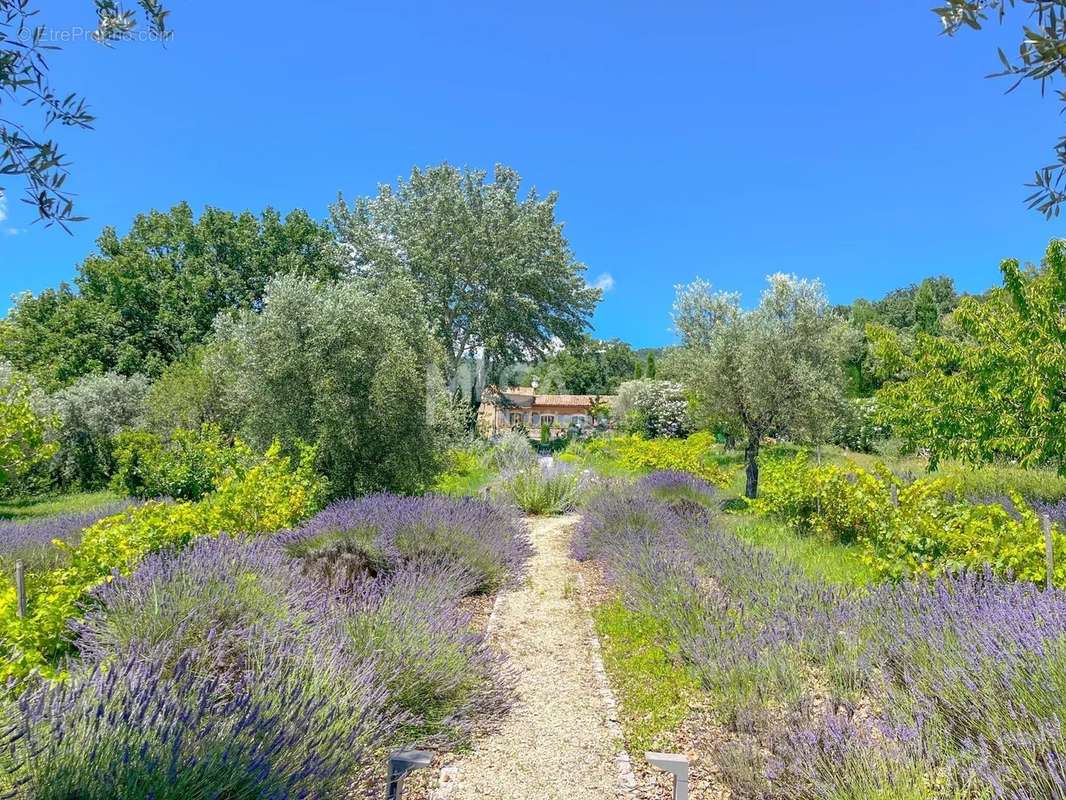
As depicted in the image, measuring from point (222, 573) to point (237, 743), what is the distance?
202cm

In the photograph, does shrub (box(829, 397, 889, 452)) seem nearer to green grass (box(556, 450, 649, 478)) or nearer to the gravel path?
green grass (box(556, 450, 649, 478))

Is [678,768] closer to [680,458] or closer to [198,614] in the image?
[198,614]

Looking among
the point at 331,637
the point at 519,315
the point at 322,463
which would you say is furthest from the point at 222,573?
the point at 519,315

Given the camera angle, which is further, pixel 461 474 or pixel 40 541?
pixel 461 474

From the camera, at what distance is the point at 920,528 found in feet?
16.9

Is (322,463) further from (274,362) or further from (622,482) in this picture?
(622,482)

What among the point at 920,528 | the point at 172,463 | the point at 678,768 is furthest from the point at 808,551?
the point at 172,463

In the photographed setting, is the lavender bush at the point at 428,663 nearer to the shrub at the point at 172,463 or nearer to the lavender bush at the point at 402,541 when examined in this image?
the lavender bush at the point at 402,541

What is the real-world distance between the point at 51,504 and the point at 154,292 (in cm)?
1253

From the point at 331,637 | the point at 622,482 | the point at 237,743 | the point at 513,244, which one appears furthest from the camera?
the point at 513,244

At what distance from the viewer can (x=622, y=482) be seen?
41.0 feet

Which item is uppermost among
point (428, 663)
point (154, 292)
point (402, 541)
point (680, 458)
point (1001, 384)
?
point (154, 292)

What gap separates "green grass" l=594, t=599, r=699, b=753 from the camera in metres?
3.46

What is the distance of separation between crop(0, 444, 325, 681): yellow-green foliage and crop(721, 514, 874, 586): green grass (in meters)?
5.65
